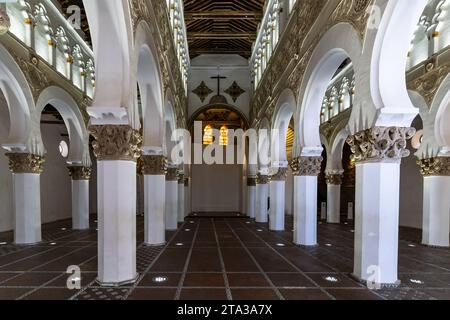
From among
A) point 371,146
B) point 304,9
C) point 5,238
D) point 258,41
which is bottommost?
point 5,238

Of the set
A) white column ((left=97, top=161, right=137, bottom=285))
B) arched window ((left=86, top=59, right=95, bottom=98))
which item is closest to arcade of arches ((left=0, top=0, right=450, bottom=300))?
white column ((left=97, top=161, right=137, bottom=285))

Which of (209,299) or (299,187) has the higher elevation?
(299,187)

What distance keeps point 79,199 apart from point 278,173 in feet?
24.9

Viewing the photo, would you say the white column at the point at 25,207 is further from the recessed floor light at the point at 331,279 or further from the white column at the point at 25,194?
the recessed floor light at the point at 331,279

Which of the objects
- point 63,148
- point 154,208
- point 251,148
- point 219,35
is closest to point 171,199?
point 154,208

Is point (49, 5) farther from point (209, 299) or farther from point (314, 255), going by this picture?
point (314, 255)

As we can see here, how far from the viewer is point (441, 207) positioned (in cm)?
834

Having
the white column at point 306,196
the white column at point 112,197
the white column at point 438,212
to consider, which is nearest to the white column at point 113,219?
the white column at point 112,197

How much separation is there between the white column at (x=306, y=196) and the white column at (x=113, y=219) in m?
4.68

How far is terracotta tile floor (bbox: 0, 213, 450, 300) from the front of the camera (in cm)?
445

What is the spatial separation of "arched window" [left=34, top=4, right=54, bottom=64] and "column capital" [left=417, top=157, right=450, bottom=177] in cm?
1183

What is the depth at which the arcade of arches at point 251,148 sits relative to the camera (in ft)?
15.0

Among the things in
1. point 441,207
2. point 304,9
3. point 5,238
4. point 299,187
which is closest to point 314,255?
point 299,187

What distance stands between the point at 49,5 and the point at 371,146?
1025cm
